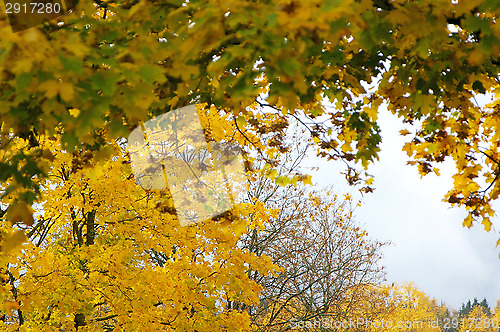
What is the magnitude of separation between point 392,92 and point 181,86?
249cm

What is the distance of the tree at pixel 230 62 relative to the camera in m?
1.92

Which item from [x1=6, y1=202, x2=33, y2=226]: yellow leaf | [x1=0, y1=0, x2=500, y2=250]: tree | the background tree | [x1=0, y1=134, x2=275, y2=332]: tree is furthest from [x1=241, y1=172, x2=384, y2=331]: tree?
[x1=6, y1=202, x2=33, y2=226]: yellow leaf

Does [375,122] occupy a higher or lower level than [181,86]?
higher

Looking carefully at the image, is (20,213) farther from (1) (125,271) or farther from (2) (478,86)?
(1) (125,271)

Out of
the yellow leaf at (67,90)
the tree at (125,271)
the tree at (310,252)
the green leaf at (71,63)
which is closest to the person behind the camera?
the green leaf at (71,63)

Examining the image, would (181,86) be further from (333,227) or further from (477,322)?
(477,322)

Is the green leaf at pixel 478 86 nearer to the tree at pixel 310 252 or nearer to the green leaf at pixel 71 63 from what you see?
the green leaf at pixel 71 63

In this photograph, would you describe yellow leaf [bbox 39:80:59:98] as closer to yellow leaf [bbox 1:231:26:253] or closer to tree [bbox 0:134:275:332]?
yellow leaf [bbox 1:231:26:253]

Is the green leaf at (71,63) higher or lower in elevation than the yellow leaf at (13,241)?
higher

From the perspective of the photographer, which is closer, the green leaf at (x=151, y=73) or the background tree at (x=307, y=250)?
the green leaf at (x=151, y=73)

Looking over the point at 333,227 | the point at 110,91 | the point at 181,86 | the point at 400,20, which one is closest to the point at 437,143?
the point at 400,20

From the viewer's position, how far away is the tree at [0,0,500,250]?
6.30 ft

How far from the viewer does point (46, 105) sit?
2.25 metres

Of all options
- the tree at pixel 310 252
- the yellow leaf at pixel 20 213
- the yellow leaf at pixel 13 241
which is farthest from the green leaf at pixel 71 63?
the tree at pixel 310 252
